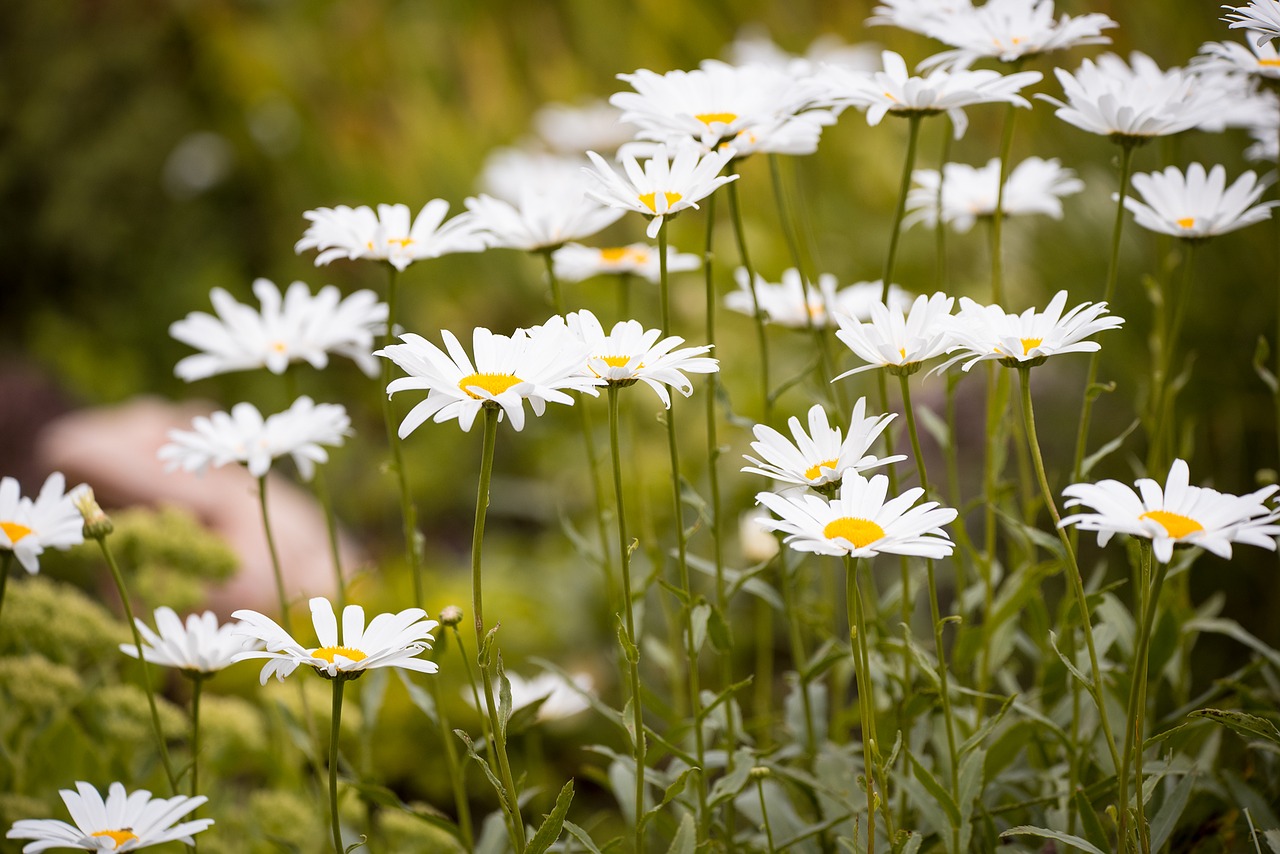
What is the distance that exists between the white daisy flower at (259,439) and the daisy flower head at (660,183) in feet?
1.05

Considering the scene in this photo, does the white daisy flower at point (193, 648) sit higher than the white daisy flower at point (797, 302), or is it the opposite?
the white daisy flower at point (797, 302)

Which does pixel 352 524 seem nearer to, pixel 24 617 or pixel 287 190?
pixel 287 190

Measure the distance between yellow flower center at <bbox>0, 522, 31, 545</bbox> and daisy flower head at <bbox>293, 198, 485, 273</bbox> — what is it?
0.29 meters

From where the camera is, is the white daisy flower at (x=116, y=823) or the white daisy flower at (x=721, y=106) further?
the white daisy flower at (x=721, y=106)

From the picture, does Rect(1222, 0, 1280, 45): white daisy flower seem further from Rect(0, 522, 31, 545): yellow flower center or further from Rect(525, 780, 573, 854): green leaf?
Rect(0, 522, 31, 545): yellow flower center

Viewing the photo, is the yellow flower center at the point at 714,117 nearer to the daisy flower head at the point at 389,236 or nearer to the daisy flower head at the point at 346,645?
the daisy flower head at the point at 389,236

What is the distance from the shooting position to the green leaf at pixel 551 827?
0.68 meters

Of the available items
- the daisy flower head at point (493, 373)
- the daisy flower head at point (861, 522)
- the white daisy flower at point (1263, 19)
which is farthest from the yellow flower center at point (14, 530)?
the white daisy flower at point (1263, 19)

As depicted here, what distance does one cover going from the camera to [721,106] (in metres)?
0.86

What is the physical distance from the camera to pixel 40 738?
1.06 metres

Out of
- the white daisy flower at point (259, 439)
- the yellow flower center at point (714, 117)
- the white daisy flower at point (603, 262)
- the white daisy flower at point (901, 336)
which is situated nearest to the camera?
the white daisy flower at point (901, 336)

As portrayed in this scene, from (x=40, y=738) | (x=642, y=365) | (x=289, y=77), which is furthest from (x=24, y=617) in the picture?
(x=289, y=77)

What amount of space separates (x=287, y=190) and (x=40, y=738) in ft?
8.80

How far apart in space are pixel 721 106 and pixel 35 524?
0.61 metres
